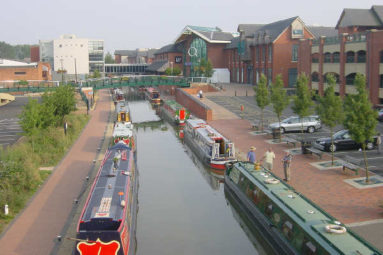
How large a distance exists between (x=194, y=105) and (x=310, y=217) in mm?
39479

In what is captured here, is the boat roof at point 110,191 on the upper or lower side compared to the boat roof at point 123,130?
lower

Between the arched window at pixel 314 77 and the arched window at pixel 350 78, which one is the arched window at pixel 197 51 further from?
the arched window at pixel 350 78

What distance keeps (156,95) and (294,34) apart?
2323cm

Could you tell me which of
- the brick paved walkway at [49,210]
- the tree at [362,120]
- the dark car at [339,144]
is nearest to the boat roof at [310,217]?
the tree at [362,120]

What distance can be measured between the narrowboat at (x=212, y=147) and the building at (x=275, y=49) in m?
36.9

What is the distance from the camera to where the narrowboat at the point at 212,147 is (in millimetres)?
26891

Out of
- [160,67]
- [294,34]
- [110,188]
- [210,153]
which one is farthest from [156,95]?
[110,188]

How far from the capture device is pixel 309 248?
1285 centimetres

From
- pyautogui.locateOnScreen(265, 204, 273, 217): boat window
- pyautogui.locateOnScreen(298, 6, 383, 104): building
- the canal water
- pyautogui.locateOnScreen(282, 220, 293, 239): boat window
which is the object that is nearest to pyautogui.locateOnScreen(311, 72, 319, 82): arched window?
pyautogui.locateOnScreen(298, 6, 383, 104): building

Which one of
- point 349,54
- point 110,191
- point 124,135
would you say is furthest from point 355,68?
point 110,191

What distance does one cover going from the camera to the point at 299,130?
35.7m

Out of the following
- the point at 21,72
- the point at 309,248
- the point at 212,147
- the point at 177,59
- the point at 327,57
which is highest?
the point at 177,59

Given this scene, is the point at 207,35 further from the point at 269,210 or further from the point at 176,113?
the point at 269,210

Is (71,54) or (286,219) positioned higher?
(71,54)
